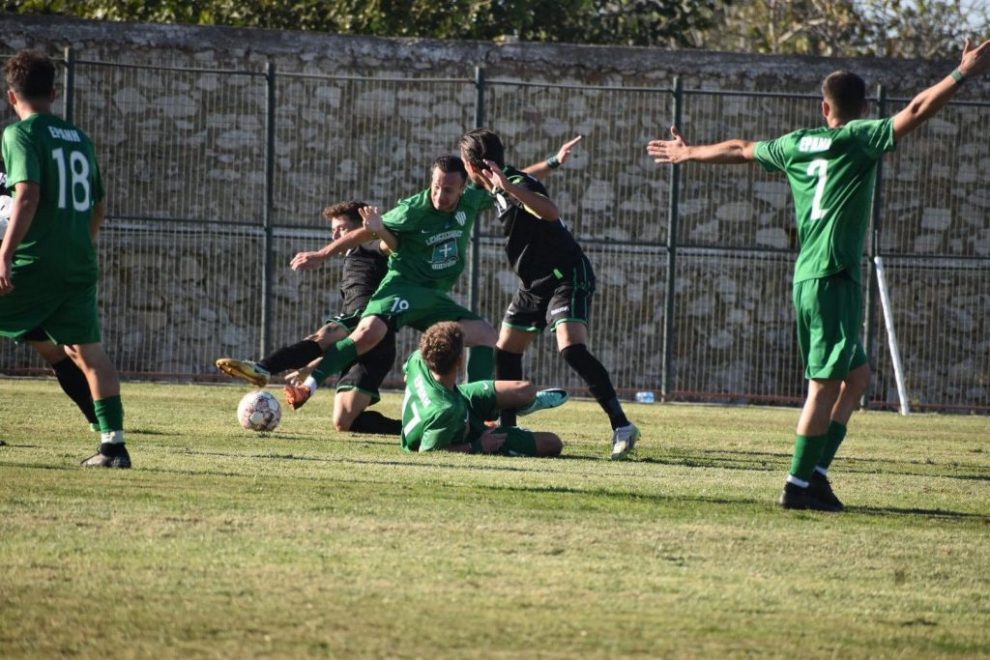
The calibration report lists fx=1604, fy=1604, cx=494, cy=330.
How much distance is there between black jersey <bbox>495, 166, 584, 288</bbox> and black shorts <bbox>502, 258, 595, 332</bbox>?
45mm

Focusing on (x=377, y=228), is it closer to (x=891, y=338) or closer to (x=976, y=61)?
(x=976, y=61)

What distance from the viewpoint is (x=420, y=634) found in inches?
184

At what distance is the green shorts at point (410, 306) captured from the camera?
36.3 feet

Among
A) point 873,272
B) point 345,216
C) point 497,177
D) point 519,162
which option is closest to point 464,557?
point 497,177

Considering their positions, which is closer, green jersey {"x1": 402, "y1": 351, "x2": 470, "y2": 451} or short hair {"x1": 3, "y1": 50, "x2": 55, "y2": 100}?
short hair {"x1": 3, "y1": 50, "x2": 55, "y2": 100}

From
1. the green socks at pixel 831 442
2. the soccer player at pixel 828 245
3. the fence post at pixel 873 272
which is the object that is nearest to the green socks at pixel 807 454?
the soccer player at pixel 828 245

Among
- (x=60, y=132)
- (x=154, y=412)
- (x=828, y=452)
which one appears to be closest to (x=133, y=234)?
(x=154, y=412)

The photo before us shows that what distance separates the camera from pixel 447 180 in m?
10.9

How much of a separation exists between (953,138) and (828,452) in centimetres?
1274

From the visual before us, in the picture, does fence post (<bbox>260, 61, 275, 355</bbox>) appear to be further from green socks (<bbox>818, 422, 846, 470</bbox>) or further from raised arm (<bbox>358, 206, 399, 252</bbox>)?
green socks (<bbox>818, 422, 846, 470</bbox>)

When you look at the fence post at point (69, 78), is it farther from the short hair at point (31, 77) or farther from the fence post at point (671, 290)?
the short hair at point (31, 77)

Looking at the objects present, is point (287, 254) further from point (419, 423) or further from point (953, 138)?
point (419, 423)

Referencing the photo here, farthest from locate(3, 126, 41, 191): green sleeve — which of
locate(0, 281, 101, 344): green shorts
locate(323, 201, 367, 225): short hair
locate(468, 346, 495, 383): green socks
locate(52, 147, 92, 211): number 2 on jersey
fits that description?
locate(323, 201, 367, 225): short hair

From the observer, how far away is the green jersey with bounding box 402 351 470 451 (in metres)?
9.52
